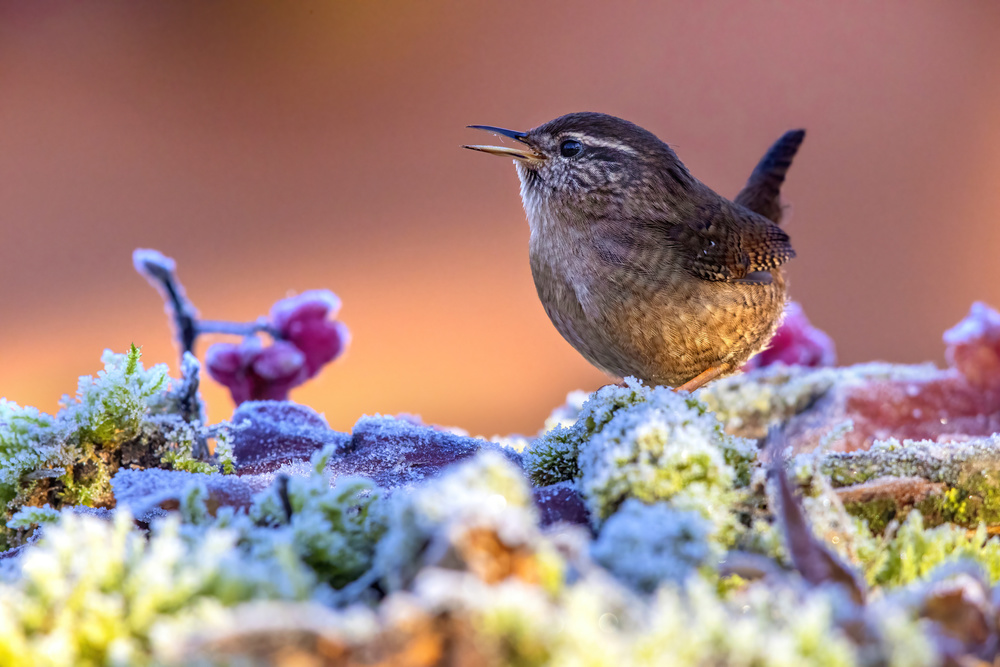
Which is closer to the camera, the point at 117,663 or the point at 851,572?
the point at 117,663

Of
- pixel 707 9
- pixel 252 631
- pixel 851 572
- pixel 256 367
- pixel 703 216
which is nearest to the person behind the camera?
pixel 252 631

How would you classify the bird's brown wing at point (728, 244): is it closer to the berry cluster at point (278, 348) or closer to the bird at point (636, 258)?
the bird at point (636, 258)

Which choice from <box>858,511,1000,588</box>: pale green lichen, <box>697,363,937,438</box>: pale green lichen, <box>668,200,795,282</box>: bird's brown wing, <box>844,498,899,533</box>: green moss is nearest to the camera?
<box>858,511,1000,588</box>: pale green lichen

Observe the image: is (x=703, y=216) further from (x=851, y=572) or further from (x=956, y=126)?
(x=956, y=126)

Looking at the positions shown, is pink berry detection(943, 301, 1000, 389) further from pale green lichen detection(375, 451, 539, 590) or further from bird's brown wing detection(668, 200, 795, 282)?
pale green lichen detection(375, 451, 539, 590)

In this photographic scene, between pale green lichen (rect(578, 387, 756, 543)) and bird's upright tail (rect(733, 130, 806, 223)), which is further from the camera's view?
bird's upright tail (rect(733, 130, 806, 223))

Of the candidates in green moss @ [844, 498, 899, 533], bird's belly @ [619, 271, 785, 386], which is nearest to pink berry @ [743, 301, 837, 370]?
bird's belly @ [619, 271, 785, 386]

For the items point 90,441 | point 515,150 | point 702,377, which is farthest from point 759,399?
point 90,441

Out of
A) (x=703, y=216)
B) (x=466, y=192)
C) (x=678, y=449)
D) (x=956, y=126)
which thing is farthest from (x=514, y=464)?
(x=956, y=126)
